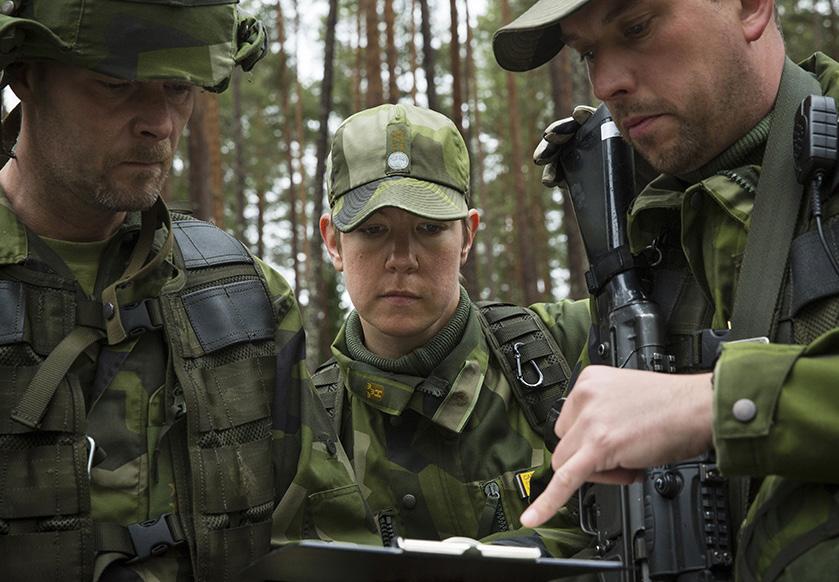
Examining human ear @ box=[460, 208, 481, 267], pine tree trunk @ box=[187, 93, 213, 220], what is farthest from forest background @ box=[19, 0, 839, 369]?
→ human ear @ box=[460, 208, 481, 267]

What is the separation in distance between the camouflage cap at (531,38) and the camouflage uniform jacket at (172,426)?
1218 mm

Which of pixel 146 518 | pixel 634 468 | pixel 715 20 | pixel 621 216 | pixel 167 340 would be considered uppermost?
pixel 715 20

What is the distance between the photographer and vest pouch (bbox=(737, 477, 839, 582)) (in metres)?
2.26

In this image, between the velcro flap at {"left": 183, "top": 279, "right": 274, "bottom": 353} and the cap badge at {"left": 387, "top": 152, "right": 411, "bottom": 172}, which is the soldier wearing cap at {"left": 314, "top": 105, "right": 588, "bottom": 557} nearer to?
the cap badge at {"left": 387, "top": 152, "right": 411, "bottom": 172}

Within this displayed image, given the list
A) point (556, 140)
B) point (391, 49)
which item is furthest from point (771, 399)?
point (391, 49)

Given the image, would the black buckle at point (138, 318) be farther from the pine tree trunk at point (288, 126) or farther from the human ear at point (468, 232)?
the pine tree trunk at point (288, 126)

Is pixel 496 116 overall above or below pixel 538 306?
above

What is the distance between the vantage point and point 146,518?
3361 mm

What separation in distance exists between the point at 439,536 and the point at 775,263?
2.06 m

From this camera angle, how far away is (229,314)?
361 centimetres

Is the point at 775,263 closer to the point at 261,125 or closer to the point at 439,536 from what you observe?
the point at 439,536

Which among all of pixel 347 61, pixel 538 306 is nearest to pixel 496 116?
pixel 347 61

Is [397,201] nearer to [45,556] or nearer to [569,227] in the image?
[45,556]

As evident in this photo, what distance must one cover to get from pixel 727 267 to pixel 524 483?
1.52 metres
